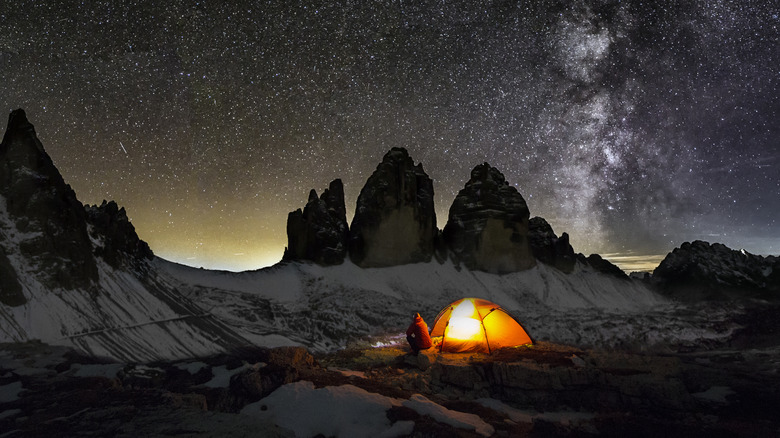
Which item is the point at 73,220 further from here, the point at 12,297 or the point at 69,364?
the point at 69,364

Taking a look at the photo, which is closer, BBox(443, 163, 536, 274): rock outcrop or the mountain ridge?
the mountain ridge

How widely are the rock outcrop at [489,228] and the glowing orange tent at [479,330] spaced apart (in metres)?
26.4

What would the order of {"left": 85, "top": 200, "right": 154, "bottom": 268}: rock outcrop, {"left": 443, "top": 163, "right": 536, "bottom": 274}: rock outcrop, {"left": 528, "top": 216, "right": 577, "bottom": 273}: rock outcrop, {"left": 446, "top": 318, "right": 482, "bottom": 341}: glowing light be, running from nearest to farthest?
{"left": 446, "top": 318, "right": 482, "bottom": 341}: glowing light < {"left": 85, "top": 200, "right": 154, "bottom": 268}: rock outcrop < {"left": 443, "top": 163, "right": 536, "bottom": 274}: rock outcrop < {"left": 528, "top": 216, "right": 577, "bottom": 273}: rock outcrop

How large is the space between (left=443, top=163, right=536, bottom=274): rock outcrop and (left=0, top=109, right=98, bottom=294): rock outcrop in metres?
37.0

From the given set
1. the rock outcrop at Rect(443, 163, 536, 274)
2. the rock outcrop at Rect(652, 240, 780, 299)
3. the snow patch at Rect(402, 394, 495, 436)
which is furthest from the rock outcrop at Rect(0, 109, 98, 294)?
the rock outcrop at Rect(652, 240, 780, 299)

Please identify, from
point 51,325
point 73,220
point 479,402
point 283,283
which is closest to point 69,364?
point 51,325

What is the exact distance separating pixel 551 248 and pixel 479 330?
35452 millimetres

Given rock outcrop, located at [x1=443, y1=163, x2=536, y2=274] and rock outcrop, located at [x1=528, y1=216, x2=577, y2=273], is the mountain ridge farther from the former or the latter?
rock outcrop, located at [x1=443, y1=163, x2=536, y2=274]

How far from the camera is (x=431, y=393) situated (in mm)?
13445

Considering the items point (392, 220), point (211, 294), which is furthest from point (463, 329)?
point (392, 220)

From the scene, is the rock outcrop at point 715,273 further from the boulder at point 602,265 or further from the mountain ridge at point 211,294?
the boulder at point 602,265

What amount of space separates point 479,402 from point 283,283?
85.7 ft

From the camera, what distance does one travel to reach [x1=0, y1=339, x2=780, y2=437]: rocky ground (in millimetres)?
8555

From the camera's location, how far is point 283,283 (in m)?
35.7
